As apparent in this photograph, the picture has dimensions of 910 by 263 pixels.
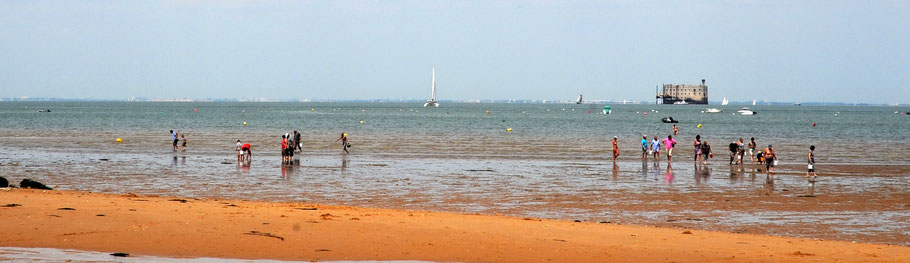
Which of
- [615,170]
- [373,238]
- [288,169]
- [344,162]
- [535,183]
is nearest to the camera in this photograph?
[373,238]

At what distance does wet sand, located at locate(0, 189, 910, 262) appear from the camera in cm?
1309

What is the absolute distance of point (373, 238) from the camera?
14.3 metres

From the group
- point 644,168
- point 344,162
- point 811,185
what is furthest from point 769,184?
point 344,162

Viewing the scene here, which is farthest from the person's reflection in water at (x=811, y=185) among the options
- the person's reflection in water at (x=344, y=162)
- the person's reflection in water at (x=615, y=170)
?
the person's reflection in water at (x=344, y=162)

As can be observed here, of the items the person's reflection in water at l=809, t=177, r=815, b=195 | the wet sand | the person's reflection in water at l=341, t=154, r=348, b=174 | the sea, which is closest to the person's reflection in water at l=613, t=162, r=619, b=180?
the sea

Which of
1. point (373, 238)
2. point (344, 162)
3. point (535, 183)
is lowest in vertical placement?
point (344, 162)

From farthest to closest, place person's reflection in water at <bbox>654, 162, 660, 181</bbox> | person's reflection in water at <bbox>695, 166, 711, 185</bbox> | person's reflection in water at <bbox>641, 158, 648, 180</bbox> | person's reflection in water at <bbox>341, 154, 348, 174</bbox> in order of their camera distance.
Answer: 1. person's reflection in water at <bbox>341, 154, 348, 174</bbox>
2. person's reflection in water at <bbox>641, 158, 648, 180</bbox>
3. person's reflection in water at <bbox>654, 162, 660, 181</bbox>
4. person's reflection in water at <bbox>695, 166, 711, 185</bbox>

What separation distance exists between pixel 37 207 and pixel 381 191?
10457mm

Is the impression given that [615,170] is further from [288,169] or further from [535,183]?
[288,169]

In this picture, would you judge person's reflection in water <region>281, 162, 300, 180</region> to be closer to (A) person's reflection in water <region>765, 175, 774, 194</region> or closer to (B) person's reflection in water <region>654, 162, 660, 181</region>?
(B) person's reflection in water <region>654, 162, 660, 181</region>

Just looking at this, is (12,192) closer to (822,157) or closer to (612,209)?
(612,209)

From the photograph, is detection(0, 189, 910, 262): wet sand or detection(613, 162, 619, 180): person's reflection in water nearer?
detection(0, 189, 910, 262): wet sand

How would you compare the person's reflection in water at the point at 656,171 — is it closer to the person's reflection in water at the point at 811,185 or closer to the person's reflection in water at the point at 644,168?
the person's reflection in water at the point at 644,168

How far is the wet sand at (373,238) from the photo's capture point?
13086mm
